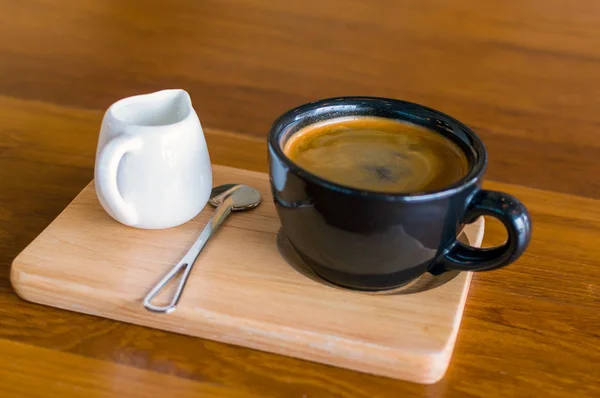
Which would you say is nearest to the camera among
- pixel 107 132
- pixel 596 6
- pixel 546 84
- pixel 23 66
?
pixel 107 132

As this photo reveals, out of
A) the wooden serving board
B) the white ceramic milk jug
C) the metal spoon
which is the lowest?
the wooden serving board

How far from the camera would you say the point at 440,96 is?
1.10 metres

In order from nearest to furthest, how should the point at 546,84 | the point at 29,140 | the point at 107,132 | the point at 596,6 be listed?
the point at 107,132, the point at 29,140, the point at 546,84, the point at 596,6

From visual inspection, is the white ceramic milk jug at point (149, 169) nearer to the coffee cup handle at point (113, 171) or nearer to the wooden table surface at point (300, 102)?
the coffee cup handle at point (113, 171)

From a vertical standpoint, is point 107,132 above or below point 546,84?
above

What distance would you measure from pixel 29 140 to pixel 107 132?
0.26 meters

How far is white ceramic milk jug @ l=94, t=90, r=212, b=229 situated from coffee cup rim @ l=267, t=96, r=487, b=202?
0.10m

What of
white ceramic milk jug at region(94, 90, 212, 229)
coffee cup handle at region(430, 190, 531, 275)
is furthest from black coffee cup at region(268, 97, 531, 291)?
white ceramic milk jug at region(94, 90, 212, 229)

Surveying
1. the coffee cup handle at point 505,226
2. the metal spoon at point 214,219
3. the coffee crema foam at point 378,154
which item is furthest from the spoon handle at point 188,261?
the coffee cup handle at point 505,226

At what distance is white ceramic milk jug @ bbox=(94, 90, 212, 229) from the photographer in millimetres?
617

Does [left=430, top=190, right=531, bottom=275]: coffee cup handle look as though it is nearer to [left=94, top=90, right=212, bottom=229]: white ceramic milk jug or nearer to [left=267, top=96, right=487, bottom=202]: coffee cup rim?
[left=267, top=96, right=487, bottom=202]: coffee cup rim

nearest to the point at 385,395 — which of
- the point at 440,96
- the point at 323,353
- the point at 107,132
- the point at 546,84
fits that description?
the point at 323,353

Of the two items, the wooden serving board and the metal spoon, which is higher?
the metal spoon

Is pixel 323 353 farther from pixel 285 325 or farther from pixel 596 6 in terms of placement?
pixel 596 6
